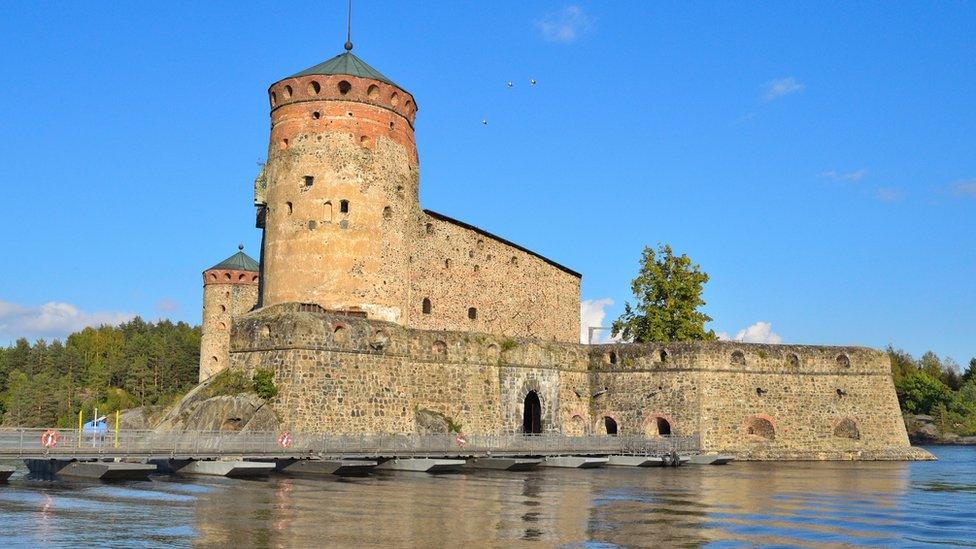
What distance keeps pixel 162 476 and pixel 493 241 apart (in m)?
21.4

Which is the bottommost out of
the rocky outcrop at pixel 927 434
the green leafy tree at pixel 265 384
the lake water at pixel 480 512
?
the lake water at pixel 480 512

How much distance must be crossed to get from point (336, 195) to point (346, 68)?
5139 mm

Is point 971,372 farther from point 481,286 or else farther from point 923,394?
point 481,286

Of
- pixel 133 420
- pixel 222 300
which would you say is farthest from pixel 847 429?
pixel 133 420

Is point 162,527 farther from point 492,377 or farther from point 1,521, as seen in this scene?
point 492,377

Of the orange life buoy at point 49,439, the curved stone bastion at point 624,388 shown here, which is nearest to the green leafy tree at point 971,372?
the curved stone bastion at point 624,388

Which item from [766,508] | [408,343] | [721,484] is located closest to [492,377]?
[408,343]

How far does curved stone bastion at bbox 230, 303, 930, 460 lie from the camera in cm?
3438

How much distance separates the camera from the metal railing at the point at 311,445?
981 inches

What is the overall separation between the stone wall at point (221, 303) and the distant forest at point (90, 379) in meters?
31.3

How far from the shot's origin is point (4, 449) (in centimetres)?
2403

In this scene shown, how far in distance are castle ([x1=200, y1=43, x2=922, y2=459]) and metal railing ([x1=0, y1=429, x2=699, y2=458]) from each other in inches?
71.5

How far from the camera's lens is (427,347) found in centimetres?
3669

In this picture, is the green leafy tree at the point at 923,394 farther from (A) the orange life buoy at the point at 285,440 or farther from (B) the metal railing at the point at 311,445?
(A) the orange life buoy at the point at 285,440
